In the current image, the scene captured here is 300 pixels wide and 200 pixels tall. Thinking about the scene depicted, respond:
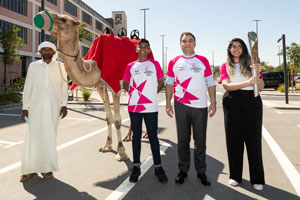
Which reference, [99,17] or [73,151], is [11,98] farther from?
[99,17]

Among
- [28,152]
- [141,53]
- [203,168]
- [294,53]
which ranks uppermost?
[294,53]

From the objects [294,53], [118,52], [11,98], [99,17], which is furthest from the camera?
[99,17]

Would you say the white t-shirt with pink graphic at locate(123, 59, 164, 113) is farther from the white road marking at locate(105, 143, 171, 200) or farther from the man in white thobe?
the man in white thobe

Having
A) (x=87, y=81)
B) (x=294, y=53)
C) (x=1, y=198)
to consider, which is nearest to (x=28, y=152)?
(x=1, y=198)

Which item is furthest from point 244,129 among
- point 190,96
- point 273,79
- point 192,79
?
point 273,79

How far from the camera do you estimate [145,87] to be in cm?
363

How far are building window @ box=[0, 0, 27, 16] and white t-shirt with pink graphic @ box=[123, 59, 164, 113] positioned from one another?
29905 mm

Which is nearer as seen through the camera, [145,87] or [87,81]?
[145,87]

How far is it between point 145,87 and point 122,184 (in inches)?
56.8

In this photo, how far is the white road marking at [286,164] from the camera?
3545 millimetres

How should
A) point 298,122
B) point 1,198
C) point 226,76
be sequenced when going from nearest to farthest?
point 1,198, point 226,76, point 298,122

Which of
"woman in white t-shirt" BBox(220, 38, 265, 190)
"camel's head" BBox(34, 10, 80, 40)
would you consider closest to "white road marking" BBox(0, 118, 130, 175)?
"camel's head" BBox(34, 10, 80, 40)

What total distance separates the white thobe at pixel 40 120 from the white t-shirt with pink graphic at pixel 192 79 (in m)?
1.97

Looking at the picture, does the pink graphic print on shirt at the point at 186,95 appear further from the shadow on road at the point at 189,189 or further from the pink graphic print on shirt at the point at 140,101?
the shadow on road at the point at 189,189
